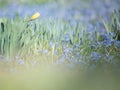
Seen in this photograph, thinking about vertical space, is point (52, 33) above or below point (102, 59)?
above

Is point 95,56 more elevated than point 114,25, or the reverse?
point 114,25

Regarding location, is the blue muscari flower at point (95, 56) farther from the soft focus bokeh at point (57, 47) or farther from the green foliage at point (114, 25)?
the green foliage at point (114, 25)

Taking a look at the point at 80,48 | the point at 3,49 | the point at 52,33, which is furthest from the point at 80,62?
the point at 3,49

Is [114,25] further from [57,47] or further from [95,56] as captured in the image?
[57,47]

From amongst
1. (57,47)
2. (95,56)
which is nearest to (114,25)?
(95,56)

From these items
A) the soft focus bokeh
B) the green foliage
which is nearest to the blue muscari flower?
the soft focus bokeh

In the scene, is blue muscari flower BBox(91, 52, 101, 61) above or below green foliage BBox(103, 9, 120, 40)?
below

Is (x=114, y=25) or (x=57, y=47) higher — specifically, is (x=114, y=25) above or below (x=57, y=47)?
above

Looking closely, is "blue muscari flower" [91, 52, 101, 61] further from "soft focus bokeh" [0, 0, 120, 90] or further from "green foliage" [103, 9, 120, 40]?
"green foliage" [103, 9, 120, 40]

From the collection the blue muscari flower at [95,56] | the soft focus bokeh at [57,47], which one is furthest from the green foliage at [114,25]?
the blue muscari flower at [95,56]

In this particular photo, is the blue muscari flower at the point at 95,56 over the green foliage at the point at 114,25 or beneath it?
beneath

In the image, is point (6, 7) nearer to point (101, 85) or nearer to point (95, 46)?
point (95, 46)
